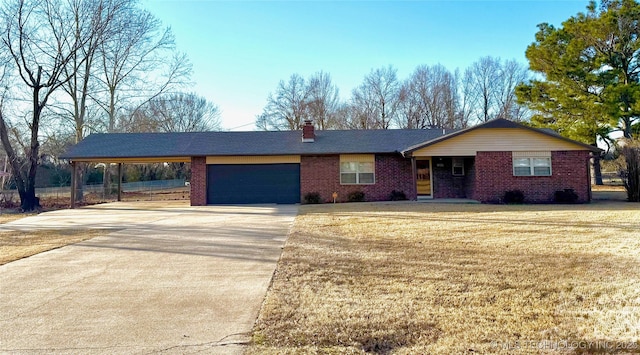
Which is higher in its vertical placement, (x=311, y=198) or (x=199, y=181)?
(x=199, y=181)

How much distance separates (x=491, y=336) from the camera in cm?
301

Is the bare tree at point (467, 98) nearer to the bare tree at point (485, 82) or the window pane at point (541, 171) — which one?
the bare tree at point (485, 82)

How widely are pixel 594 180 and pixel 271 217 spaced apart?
27.1 metres

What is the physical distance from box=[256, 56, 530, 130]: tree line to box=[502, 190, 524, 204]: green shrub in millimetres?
23227

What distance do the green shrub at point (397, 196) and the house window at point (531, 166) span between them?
4.75 m

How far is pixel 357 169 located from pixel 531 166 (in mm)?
7453

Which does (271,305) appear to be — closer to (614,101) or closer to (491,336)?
(491,336)

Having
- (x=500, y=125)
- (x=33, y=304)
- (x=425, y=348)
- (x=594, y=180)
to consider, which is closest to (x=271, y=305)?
(x=425, y=348)

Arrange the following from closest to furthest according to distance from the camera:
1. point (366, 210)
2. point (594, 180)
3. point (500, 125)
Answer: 1. point (366, 210)
2. point (500, 125)
3. point (594, 180)

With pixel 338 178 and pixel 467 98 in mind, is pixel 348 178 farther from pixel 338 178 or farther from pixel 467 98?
pixel 467 98

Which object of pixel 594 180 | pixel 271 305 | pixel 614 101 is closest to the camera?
pixel 271 305

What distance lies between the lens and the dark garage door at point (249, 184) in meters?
17.0

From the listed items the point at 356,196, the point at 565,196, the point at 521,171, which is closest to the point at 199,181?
the point at 356,196

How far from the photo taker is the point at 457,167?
17.2 m
